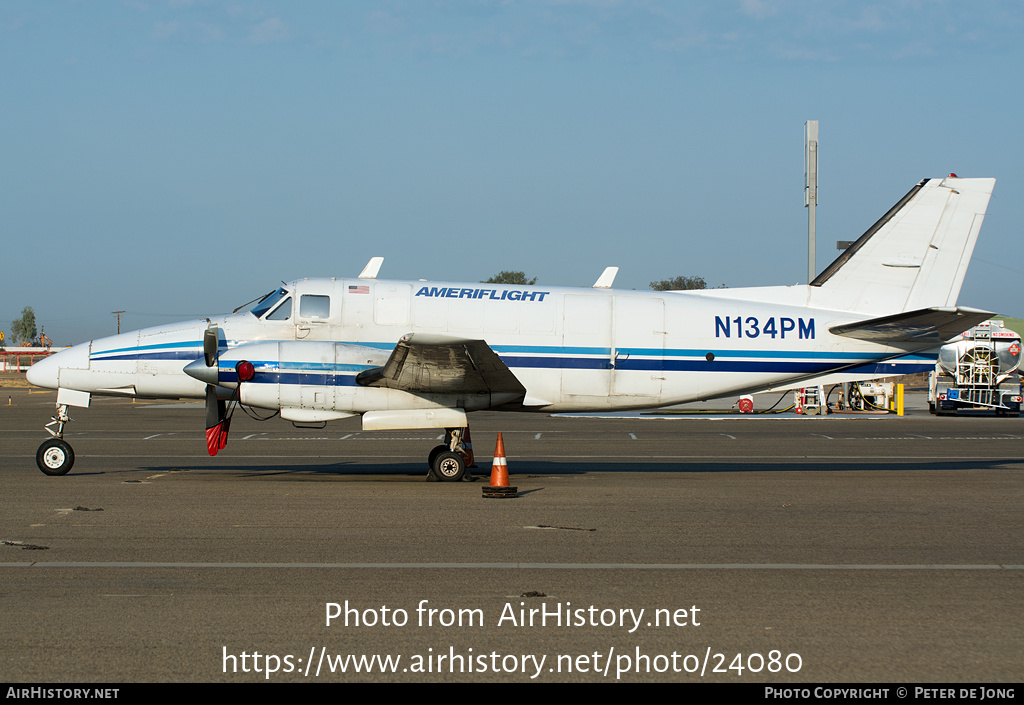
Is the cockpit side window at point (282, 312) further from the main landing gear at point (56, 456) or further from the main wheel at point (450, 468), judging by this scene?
the main landing gear at point (56, 456)

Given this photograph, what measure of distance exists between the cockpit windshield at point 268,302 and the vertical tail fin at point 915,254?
9332mm

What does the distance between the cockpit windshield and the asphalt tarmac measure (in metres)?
2.79

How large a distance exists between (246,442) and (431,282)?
8475mm

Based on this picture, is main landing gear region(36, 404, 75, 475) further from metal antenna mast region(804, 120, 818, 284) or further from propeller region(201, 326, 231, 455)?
metal antenna mast region(804, 120, 818, 284)

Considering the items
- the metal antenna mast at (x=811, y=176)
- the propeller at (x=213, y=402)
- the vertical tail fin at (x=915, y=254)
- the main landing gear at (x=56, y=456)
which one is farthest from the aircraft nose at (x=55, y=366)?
the metal antenna mast at (x=811, y=176)

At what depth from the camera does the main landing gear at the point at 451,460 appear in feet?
43.3

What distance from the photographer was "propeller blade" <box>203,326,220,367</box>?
12.5 metres

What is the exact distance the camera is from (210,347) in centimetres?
1260

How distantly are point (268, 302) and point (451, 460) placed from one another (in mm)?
4133

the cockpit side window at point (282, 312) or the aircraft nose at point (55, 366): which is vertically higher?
the cockpit side window at point (282, 312)

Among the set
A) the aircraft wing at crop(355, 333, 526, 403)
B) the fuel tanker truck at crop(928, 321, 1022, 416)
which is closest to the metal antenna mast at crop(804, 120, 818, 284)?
the fuel tanker truck at crop(928, 321, 1022, 416)

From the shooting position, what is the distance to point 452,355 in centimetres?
1227
